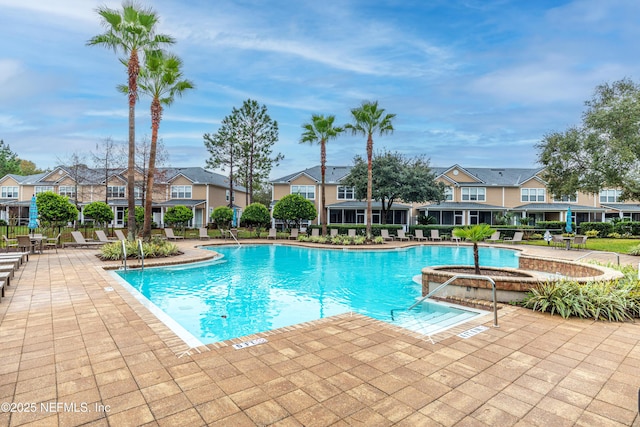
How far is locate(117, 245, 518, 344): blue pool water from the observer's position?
7148mm

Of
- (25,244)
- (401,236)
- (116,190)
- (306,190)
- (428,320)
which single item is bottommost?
(428,320)

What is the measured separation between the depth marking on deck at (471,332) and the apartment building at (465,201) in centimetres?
2995

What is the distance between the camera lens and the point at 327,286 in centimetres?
1052

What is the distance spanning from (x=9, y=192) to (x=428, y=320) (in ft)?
172

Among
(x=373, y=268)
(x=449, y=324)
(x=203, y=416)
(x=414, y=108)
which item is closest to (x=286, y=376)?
(x=203, y=416)

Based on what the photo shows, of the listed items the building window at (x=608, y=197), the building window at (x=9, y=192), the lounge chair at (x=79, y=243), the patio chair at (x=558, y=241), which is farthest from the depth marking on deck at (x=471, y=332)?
the building window at (x=9, y=192)

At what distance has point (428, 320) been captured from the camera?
6379 mm

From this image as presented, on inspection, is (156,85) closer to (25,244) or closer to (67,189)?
(25,244)

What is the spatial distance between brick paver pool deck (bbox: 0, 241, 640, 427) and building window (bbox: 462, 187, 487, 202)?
3332 cm

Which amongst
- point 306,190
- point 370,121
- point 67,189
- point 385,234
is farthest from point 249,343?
point 67,189

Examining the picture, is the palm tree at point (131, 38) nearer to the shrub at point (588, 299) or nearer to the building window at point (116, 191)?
the shrub at point (588, 299)

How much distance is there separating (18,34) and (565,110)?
35.2 metres

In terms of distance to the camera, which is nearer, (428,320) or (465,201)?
(428,320)

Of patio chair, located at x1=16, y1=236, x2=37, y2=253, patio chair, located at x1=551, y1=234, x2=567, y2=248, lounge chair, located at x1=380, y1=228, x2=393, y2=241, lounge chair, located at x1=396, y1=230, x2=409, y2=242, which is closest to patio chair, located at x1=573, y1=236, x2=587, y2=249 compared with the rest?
patio chair, located at x1=551, y1=234, x2=567, y2=248
